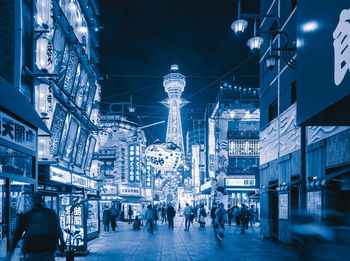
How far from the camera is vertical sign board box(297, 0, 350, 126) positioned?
234 inches

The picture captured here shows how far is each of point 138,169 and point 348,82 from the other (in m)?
48.6

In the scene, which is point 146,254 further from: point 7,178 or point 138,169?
point 138,169

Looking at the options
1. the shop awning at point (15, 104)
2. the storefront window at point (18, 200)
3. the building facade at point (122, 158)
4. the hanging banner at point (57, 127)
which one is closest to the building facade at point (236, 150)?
the building facade at point (122, 158)

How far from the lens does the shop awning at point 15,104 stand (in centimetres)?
873

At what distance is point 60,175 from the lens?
51.6 ft

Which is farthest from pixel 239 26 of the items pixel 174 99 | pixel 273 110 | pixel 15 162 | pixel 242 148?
pixel 174 99

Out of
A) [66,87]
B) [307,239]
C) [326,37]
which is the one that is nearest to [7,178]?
[307,239]

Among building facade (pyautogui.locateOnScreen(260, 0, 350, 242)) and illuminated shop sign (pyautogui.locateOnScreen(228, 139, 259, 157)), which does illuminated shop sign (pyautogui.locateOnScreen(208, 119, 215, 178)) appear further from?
building facade (pyautogui.locateOnScreen(260, 0, 350, 242))

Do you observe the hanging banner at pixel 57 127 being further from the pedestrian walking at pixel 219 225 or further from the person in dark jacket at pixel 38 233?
the person in dark jacket at pixel 38 233

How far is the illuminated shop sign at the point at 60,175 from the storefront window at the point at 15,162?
2658 millimetres

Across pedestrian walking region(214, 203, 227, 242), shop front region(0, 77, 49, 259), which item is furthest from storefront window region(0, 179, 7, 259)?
pedestrian walking region(214, 203, 227, 242)

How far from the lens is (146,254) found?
1298 cm

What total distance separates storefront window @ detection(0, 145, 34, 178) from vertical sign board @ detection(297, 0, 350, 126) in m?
7.00

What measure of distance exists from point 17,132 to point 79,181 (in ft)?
29.7
